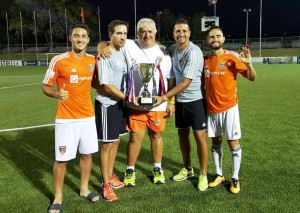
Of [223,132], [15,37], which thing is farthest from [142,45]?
[15,37]

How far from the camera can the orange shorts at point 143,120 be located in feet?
14.9

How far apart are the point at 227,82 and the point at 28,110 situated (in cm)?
761

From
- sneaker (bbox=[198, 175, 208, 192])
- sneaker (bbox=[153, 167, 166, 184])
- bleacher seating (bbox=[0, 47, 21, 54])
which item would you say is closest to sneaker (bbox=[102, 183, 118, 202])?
sneaker (bbox=[153, 167, 166, 184])

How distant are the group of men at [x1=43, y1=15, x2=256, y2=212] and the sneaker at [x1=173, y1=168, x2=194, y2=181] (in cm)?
23

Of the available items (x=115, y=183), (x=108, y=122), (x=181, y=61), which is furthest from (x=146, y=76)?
(x=115, y=183)

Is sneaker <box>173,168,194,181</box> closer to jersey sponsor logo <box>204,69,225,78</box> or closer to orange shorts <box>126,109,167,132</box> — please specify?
orange shorts <box>126,109,167,132</box>

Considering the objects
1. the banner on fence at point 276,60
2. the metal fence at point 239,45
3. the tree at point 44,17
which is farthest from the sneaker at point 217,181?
the tree at point 44,17

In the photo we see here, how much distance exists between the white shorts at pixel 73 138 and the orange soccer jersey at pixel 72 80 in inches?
3.9

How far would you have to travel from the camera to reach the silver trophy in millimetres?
4176

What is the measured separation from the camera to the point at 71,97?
151 inches

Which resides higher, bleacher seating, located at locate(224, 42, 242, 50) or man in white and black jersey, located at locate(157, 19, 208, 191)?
bleacher seating, located at locate(224, 42, 242, 50)

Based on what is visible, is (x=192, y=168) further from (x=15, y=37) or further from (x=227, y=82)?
(x=15, y=37)

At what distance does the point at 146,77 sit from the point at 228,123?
1.17 meters

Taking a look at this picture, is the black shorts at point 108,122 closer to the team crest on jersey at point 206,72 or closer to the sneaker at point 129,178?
the sneaker at point 129,178
